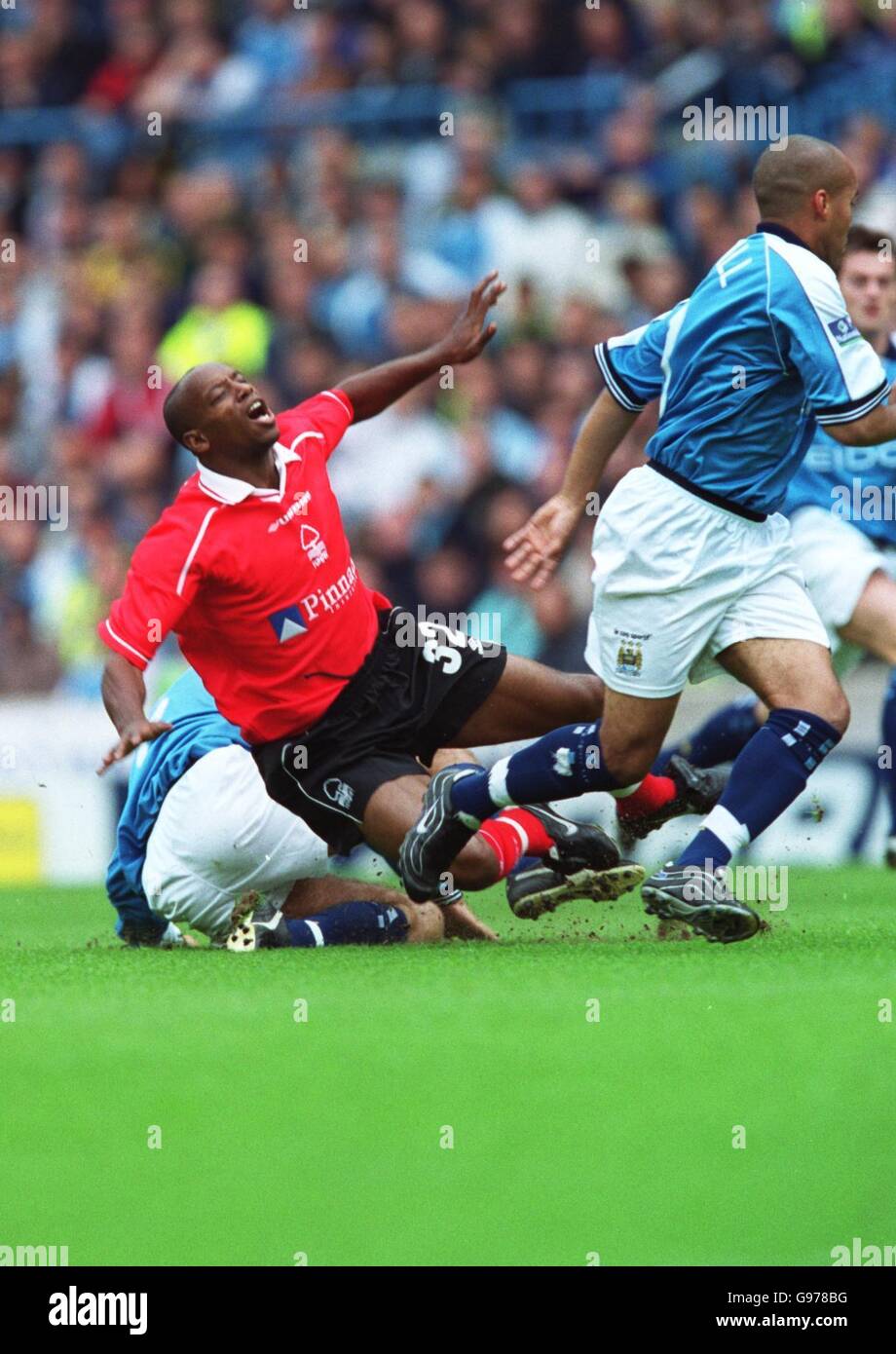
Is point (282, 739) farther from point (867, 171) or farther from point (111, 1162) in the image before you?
point (867, 171)

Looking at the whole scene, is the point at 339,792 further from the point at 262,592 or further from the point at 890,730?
the point at 890,730

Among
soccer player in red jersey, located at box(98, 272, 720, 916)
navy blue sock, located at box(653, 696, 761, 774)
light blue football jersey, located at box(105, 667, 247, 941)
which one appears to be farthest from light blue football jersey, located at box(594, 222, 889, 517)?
light blue football jersey, located at box(105, 667, 247, 941)

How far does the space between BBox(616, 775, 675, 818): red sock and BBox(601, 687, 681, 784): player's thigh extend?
1.99ft

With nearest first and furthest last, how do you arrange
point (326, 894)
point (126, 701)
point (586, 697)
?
point (126, 701)
point (586, 697)
point (326, 894)

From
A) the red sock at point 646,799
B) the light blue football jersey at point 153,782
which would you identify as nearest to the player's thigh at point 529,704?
the red sock at point 646,799

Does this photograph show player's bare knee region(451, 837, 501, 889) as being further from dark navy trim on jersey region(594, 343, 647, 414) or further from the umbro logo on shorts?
dark navy trim on jersey region(594, 343, 647, 414)

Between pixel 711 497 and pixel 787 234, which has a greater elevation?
pixel 787 234

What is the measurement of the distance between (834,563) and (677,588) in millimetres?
2140

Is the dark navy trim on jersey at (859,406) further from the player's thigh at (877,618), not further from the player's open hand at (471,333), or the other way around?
the player's thigh at (877,618)

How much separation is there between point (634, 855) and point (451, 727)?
359cm

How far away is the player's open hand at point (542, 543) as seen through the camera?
19.3ft

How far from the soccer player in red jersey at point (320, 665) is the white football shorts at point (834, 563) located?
1327 millimetres

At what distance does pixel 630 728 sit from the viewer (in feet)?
18.1

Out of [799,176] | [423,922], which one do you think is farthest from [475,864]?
[799,176]
